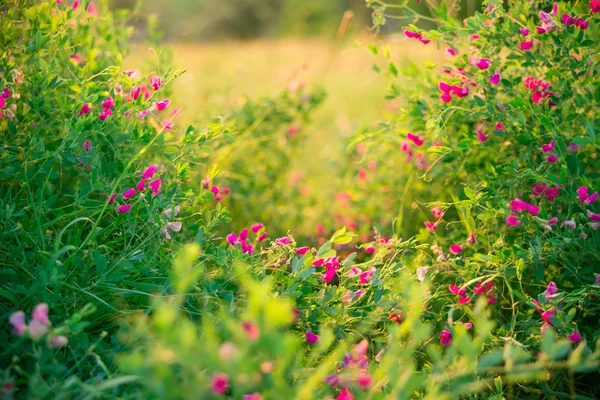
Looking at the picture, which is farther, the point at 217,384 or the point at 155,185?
the point at 155,185

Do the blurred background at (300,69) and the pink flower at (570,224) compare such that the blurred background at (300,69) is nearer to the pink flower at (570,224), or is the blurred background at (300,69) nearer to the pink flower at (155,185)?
the pink flower at (155,185)

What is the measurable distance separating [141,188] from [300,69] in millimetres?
1512

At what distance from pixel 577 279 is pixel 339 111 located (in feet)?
10.0

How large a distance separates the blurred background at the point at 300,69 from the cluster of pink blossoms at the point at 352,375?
45cm

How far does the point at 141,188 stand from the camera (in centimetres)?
135

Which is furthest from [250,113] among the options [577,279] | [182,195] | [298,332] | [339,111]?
[339,111]

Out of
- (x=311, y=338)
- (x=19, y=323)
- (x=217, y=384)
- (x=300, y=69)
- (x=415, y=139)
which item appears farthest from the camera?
Result: (x=300, y=69)

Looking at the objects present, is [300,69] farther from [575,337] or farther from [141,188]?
[575,337]

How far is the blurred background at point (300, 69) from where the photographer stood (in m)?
2.33

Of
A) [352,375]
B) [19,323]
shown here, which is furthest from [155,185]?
[352,375]

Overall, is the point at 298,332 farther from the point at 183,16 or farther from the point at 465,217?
the point at 183,16

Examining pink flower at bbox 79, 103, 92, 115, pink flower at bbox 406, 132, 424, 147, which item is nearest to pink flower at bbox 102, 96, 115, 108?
pink flower at bbox 79, 103, 92, 115

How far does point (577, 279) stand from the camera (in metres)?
1.43

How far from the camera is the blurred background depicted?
2.33 meters
